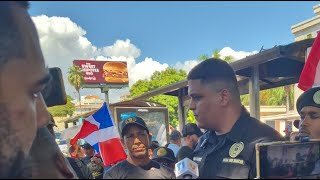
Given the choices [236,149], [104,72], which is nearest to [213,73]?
[236,149]

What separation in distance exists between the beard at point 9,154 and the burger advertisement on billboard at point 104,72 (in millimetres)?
58243

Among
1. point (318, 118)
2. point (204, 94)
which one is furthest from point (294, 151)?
point (318, 118)

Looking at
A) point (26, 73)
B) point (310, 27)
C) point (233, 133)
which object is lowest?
point (233, 133)

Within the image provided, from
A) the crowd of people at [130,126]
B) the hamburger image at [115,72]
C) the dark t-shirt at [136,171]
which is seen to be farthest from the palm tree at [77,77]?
the dark t-shirt at [136,171]

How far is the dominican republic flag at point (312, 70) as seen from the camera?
14.4ft

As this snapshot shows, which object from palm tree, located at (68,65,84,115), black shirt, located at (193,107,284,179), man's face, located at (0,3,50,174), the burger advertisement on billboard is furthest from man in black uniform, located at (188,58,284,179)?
palm tree, located at (68,65,84,115)

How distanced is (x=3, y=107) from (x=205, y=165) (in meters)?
1.94

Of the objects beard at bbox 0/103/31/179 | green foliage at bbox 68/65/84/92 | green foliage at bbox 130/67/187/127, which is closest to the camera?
beard at bbox 0/103/31/179

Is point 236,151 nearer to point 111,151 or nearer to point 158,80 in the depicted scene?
point 111,151

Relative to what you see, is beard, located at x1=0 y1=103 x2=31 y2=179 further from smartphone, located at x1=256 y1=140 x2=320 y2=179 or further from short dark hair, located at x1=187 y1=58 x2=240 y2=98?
short dark hair, located at x1=187 y1=58 x2=240 y2=98

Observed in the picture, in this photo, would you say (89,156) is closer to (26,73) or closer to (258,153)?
(258,153)

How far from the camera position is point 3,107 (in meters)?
0.98

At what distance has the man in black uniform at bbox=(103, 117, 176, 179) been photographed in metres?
3.68

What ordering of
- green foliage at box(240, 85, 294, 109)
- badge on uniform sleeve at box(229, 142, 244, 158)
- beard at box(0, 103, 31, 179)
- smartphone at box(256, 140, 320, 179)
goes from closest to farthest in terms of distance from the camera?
beard at box(0, 103, 31, 179) → smartphone at box(256, 140, 320, 179) → badge on uniform sleeve at box(229, 142, 244, 158) → green foliage at box(240, 85, 294, 109)
